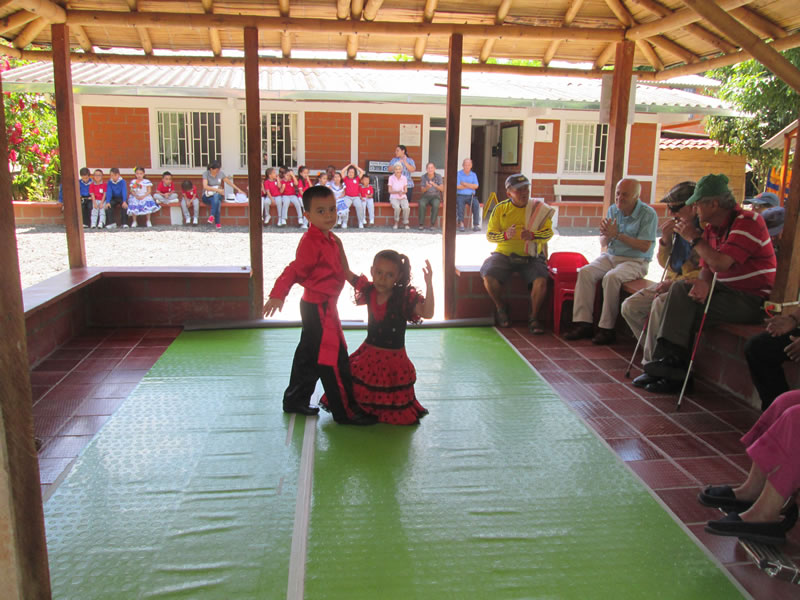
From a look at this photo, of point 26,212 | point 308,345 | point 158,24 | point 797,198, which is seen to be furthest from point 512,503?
point 26,212

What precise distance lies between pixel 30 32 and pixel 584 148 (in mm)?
13147

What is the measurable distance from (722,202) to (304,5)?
368cm

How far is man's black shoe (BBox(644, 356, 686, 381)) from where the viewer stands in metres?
4.25

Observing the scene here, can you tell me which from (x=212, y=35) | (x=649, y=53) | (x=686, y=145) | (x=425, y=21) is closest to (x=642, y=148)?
(x=686, y=145)

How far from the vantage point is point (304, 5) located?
5.54 meters

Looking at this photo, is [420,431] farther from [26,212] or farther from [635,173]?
[635,173]

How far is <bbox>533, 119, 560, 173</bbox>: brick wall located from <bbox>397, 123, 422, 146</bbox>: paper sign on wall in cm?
285

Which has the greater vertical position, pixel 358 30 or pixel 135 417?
pixel 358 30

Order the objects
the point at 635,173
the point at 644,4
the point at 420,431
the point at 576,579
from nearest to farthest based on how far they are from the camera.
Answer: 1. the point at 576,579
2. the point at 420,431
3. the point at 644,4
4. the point at 635,173

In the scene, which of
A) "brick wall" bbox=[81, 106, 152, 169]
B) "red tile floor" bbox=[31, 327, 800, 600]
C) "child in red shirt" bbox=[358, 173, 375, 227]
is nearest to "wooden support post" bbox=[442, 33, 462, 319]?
"red tile floor" bbox=[31, 327, 800, 600]

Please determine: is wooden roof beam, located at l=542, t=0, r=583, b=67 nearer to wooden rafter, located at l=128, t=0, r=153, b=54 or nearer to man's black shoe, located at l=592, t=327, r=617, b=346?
man's black shoe, located at l=592, t=327, r=617, b=346

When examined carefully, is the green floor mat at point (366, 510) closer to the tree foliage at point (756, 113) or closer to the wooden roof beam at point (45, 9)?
the wooden roof beam at point (45, 9)

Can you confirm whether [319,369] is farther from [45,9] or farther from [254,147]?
[45,9]

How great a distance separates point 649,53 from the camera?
20.9ft
